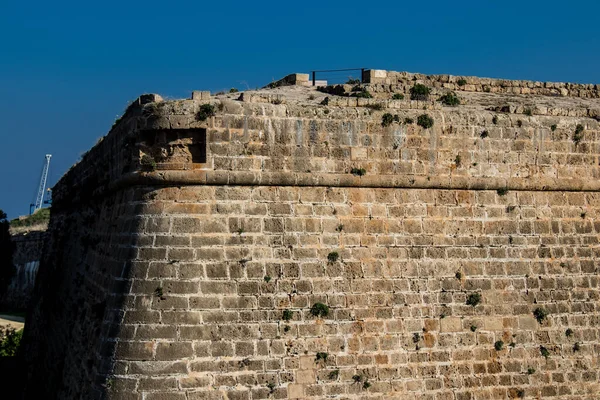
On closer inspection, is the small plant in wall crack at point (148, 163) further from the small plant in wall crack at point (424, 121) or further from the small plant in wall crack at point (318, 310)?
the small plant in wall crack at point (424, 121)

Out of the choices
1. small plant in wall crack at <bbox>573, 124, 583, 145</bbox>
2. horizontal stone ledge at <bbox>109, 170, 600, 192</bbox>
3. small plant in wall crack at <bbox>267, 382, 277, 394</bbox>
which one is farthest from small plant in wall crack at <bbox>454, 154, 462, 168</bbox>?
small plant in wall crack at <bbox>267, 382, 277, 394</bbox>

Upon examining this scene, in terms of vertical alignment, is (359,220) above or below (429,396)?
above

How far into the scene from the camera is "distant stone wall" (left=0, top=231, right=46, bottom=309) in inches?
1431

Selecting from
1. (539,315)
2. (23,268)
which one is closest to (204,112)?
(539,315)

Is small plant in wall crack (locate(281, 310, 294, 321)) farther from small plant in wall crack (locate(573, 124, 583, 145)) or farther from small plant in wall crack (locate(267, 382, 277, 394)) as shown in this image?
small plant in wall crack (locate(573, 124, 583, 145))

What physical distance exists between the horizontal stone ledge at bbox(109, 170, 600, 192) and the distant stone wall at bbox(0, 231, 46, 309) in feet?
94.0

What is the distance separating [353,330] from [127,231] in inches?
135

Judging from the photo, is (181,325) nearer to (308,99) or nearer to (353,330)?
(353,330)

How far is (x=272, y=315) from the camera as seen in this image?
8.70m

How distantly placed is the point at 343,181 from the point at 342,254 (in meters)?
1.04

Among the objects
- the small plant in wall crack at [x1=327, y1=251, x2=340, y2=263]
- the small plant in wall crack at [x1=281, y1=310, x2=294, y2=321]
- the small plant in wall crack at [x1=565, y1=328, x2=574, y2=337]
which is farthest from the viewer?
the small plant in wall crack at [x1=565, y1=328, x2=574, y2=337]

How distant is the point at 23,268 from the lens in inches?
1470

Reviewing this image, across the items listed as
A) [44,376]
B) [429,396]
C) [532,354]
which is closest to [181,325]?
[429,396]

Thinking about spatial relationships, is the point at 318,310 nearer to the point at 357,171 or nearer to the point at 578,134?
the point at 357,171
